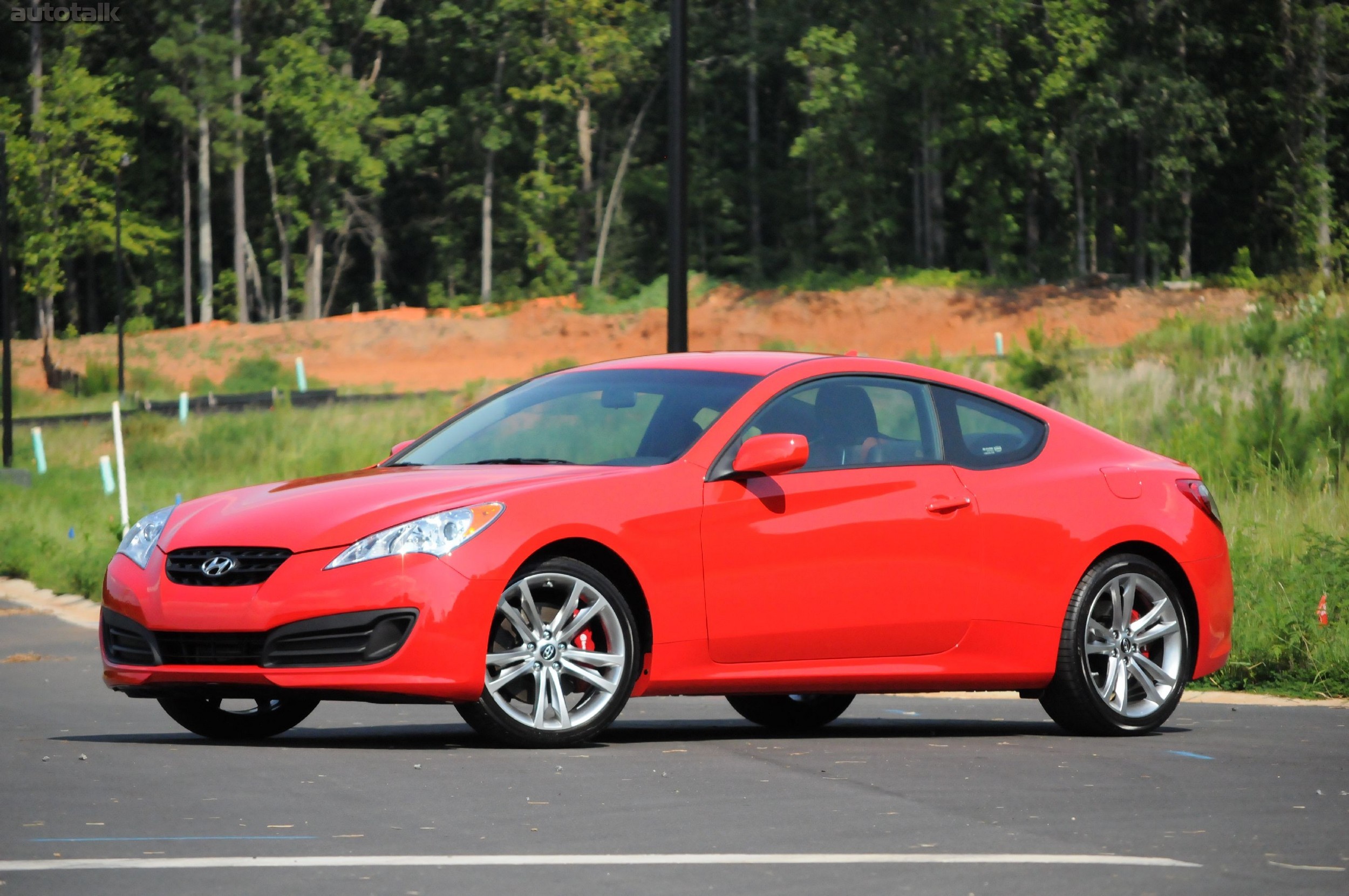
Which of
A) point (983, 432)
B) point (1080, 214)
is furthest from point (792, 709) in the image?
point (1080, 214)

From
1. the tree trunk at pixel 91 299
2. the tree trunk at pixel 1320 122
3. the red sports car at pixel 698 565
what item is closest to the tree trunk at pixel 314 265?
the tree trunk at pixel 91 299

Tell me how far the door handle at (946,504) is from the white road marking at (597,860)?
9.68 feet

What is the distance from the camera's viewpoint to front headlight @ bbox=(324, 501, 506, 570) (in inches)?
310

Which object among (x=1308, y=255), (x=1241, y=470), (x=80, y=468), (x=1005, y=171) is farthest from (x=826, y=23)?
(x=1241, y=470)

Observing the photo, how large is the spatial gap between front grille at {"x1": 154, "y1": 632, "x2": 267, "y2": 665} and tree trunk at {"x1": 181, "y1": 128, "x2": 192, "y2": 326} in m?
75.0

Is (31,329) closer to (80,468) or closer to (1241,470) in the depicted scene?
(80,468)

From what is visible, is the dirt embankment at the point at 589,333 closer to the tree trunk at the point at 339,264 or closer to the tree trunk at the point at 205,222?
the tree trunk at the point at 205,222

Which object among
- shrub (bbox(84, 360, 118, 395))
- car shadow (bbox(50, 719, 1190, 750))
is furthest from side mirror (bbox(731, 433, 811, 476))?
shrub (bbox(84, 360, 118, 395))

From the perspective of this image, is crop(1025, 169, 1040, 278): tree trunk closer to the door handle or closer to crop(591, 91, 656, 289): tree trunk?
crop(591, 91, 656, 289): tree trunk

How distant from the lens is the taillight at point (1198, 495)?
972cm

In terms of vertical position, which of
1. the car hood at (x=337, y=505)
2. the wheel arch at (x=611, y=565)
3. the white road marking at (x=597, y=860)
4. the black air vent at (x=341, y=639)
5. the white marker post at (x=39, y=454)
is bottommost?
the white marker post at (x=39, y=454)

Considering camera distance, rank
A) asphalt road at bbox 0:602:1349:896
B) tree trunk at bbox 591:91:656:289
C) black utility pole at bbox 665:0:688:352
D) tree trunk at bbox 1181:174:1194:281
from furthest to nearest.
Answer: tree trunk at bbox 591:91:656:289 → tree trunk at bbox 1181:174:1194:281 → black utility pole at bbox 665:0:688:352 → asphalt road at bbox 0:602:1349:896

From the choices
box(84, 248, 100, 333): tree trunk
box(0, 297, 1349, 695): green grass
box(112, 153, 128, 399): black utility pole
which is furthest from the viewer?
box(84, 248, 100, 333): tree trunk

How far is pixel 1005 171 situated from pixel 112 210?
31.1 m
